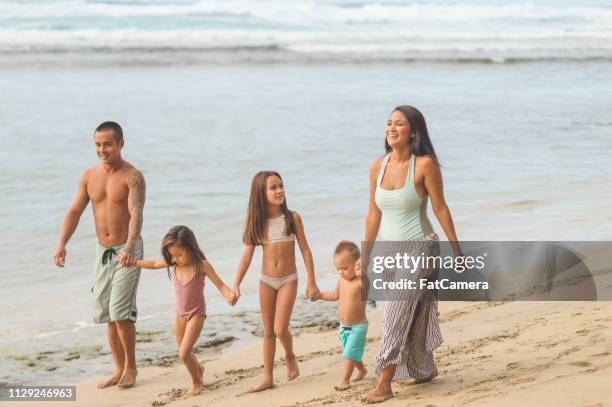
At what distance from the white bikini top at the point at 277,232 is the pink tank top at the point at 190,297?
0.52 m

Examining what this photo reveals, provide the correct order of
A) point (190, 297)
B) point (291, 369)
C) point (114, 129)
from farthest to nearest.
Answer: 1. point (114, 129)
2. point (291, 369)
3. point (190, 297)

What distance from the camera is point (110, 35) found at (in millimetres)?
39969

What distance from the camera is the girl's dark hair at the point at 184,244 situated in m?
6.57

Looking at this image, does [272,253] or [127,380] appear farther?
[127,380]

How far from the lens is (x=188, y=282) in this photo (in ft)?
21.7

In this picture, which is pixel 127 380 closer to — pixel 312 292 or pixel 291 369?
pixel 291 369

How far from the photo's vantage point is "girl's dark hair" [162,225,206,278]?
21.6ft

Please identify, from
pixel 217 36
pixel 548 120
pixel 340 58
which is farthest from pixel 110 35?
pixel 548 120

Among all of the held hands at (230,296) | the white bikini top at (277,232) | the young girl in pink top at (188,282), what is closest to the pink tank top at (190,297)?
the young girl in pink top at (188,282)

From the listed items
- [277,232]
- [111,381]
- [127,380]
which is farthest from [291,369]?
[111,381]

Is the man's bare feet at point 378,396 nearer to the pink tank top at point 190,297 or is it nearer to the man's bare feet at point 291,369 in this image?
the man's bare feet at point 291,369

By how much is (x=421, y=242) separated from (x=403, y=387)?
3.00ft

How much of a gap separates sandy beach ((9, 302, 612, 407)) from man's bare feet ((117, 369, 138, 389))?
46 millimetres

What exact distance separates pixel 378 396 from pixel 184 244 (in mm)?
1584
